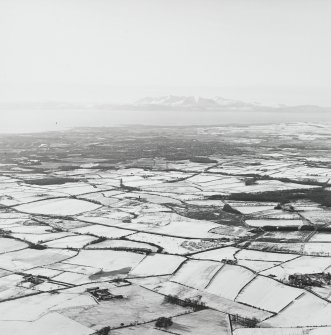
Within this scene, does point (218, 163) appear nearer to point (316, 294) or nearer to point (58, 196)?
point (58, 196)

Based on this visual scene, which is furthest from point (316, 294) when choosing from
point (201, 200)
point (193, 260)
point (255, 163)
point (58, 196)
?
point (255, 163)

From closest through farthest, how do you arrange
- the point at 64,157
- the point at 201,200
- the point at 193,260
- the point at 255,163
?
1. the point at 193,260
2. the point at 201,200
3. the point at 255,163
4. the point at 64,157

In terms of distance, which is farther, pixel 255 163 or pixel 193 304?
pixel 255 163

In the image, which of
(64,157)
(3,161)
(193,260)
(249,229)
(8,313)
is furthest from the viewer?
(64,157)

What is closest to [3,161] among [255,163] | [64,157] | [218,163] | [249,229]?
[64,157]

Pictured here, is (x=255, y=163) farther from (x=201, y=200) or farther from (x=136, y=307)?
(x=136, y=307)

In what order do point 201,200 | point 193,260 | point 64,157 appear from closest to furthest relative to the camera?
point 193,260
point 201,200
point 64,157
